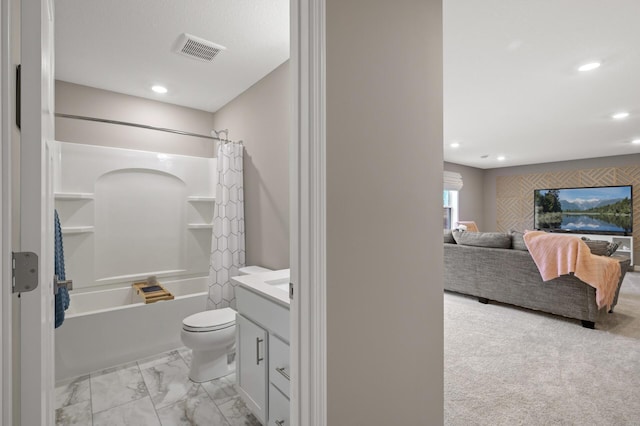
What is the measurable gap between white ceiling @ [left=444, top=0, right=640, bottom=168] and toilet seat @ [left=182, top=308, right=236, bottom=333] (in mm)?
2580

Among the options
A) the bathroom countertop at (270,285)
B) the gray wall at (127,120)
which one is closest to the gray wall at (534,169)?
the gray wall at (127,120)

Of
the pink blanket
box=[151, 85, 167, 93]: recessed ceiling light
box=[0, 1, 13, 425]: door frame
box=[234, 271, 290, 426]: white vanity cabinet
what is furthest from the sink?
the pink blanket

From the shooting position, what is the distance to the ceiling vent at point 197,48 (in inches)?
90.8

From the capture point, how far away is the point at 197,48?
2.43 meters

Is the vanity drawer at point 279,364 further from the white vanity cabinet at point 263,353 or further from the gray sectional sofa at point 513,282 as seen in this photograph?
the gray sectional sofa at point 513,282

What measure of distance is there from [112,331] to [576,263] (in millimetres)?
4200

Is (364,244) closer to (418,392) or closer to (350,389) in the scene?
(350,389)

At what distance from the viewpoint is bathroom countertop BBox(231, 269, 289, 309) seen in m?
1.49

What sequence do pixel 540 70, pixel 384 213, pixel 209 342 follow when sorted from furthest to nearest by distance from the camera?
pixel 540 70 < pixel 209 342 < pixel 384 213

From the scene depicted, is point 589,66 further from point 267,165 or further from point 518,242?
point 267,165

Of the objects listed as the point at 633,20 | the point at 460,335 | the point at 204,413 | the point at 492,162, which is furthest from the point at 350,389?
the point at 492,162

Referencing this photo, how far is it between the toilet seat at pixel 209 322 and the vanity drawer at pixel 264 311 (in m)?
0.44

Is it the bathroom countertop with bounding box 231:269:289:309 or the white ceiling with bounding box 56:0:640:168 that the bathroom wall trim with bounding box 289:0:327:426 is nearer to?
the bathroom countertop with bounding box 231:269:289:309

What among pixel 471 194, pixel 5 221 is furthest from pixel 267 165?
pixel 471 194
